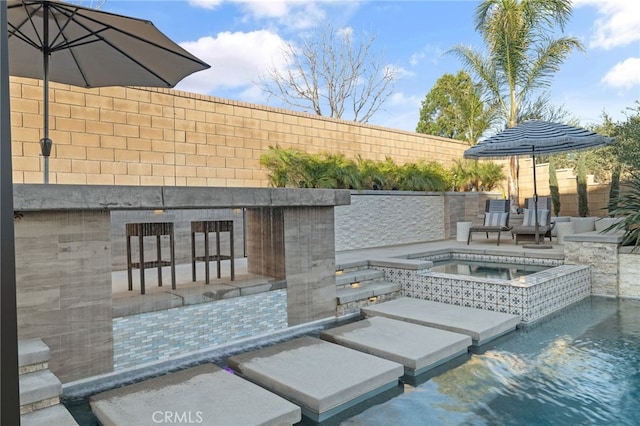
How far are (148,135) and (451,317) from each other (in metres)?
5.65

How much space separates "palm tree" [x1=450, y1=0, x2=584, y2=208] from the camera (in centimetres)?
1260

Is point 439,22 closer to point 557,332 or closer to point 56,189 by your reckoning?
point 557,332

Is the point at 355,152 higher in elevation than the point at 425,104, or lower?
lower

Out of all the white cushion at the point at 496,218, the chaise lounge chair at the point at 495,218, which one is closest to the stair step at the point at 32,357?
the chaise lounge chair at the point at 495,218

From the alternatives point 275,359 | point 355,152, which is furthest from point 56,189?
point 355,152

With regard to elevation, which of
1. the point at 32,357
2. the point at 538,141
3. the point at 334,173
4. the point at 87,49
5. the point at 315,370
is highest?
the point at 87,49

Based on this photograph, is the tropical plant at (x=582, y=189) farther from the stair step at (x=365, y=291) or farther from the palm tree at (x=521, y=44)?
the stair step at (x=365, y=291)

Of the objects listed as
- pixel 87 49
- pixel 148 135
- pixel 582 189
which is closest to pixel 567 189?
pixel 582 189

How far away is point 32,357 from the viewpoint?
2820 mm

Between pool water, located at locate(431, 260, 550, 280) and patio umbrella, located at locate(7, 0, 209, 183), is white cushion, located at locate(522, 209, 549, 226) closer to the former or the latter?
pool water, located at locate(431, 260, 550, 280)

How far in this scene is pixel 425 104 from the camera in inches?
1114

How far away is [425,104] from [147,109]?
78.0 feet

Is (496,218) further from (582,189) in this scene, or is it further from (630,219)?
(582,189)

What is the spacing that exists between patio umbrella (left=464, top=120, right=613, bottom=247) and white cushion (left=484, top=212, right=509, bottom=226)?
4.12ft
